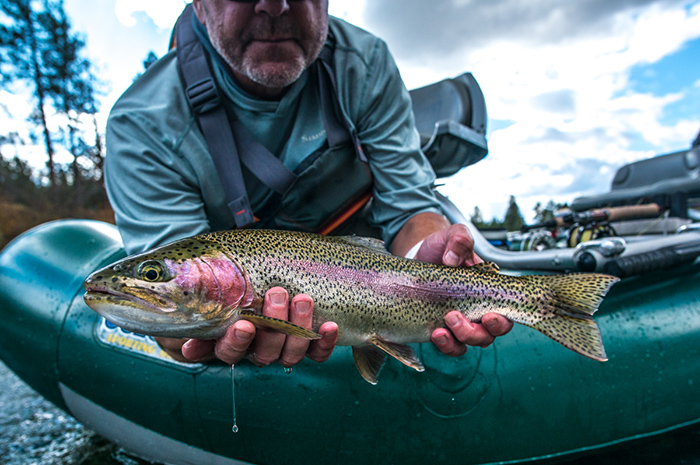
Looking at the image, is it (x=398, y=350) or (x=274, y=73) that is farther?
(x=274, y=73)

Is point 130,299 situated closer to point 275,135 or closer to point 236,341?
point 236,341

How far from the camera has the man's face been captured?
2398 millimetres

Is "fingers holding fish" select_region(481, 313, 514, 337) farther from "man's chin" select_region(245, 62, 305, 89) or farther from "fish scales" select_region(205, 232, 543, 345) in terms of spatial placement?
"man's chin" select_region(245, 62, 305, 89)

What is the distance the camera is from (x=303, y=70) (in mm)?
2598

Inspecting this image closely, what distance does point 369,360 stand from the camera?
1.90m

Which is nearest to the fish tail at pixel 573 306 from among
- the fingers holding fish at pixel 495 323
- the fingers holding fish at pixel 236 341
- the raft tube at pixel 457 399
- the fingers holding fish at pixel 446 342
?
the fingers holding fish at pixel 495 323

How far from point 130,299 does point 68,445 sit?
257 centimetres

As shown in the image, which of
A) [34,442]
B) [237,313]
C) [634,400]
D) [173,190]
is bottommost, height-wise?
[34,442]

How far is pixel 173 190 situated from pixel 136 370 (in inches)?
43.5

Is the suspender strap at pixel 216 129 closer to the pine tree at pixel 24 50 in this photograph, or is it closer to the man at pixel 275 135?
the man at pixel 275 135

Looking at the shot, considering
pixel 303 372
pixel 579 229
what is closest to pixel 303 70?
pixel 303 372

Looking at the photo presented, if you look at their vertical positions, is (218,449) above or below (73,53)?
below

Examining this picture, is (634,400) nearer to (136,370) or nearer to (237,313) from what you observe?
(237,313)

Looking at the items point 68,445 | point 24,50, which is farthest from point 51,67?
point 68,445
